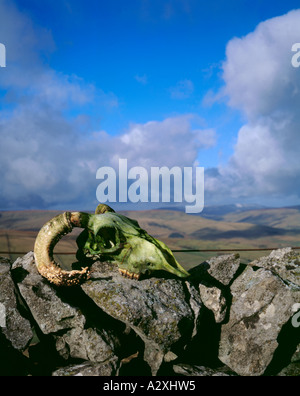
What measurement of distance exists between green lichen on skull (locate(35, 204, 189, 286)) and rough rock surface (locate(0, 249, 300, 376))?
12.3 inches

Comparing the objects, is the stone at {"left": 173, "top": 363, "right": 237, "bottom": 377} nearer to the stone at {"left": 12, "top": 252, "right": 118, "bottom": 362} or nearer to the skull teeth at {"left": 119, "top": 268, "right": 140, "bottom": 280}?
the stone at {"left": 12, "top": 252, "right": 118, "bottom": 362}

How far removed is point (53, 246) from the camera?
243 inches

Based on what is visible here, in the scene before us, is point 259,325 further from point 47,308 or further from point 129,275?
point 47,308

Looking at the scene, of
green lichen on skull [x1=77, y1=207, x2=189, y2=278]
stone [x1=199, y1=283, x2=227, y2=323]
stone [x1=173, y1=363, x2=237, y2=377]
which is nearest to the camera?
stone [x1=173, y1=363, x2=237, y2=377]

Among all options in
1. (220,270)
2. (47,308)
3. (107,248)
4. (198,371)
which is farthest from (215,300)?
(47,308)

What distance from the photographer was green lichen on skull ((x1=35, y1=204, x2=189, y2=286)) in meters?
6.02

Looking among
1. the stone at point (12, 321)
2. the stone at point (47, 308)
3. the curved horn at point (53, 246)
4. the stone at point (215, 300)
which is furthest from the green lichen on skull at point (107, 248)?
the stone at point (215, 300)

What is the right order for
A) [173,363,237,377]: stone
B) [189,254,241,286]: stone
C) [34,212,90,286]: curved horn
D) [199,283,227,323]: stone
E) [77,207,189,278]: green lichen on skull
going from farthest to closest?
[189,254,241,286]: stone
[199,283,227,323]: stone
[77,207,189,278]: green lichen on skull
[34,212,90,286]: curved horn
[173,363,237,377]: stone

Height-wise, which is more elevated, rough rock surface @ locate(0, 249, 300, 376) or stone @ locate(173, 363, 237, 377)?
rough rock surface @ locate(0, 249, 300, 376)

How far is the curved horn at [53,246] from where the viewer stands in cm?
597

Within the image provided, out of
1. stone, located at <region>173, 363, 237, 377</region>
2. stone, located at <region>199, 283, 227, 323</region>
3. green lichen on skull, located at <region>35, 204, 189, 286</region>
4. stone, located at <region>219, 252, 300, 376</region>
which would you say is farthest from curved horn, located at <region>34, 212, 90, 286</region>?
stone, located at <region>219, 252, 300, 376</region>

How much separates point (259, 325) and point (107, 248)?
11.7 feet
